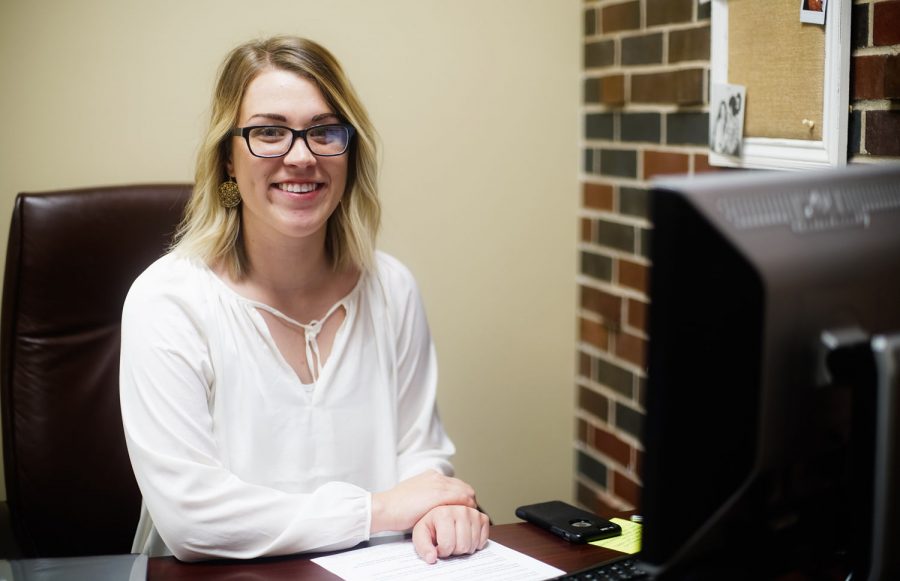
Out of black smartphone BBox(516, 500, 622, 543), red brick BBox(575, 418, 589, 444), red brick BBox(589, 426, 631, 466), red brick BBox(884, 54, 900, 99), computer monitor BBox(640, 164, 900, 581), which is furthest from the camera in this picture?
red brick BBox(575, 418, 589, 444)

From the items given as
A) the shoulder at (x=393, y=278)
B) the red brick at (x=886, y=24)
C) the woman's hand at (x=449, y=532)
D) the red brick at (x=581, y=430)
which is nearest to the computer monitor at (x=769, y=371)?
the woman's hand at (x=449, y=532)

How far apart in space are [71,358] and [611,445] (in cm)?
134

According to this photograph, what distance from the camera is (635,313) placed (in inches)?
88.6

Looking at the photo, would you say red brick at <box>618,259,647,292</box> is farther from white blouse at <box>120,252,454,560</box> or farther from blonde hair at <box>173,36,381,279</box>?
blonde hair at <box>173,36,381,279</box>

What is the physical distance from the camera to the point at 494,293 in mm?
2469

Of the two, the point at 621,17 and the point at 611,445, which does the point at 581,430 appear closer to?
the point at 611,445

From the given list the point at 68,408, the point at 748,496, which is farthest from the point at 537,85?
the point at 748,496

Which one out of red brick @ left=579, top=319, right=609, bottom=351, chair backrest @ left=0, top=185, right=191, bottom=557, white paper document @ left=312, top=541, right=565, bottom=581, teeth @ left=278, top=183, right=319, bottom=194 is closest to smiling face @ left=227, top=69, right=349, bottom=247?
teeth @ left=278, top=183, right=319, bottom=194

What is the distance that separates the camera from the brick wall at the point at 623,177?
2.06 meters

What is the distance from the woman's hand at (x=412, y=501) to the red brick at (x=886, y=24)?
0.96 m

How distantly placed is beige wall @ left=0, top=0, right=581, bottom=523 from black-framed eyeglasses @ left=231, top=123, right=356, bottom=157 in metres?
0.61

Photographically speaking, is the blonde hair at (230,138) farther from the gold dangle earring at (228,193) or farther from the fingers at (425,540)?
the fingers at (425,540)

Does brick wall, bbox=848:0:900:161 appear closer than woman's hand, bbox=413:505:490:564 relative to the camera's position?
No

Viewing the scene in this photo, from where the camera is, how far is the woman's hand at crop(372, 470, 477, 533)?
1362 millimetres
